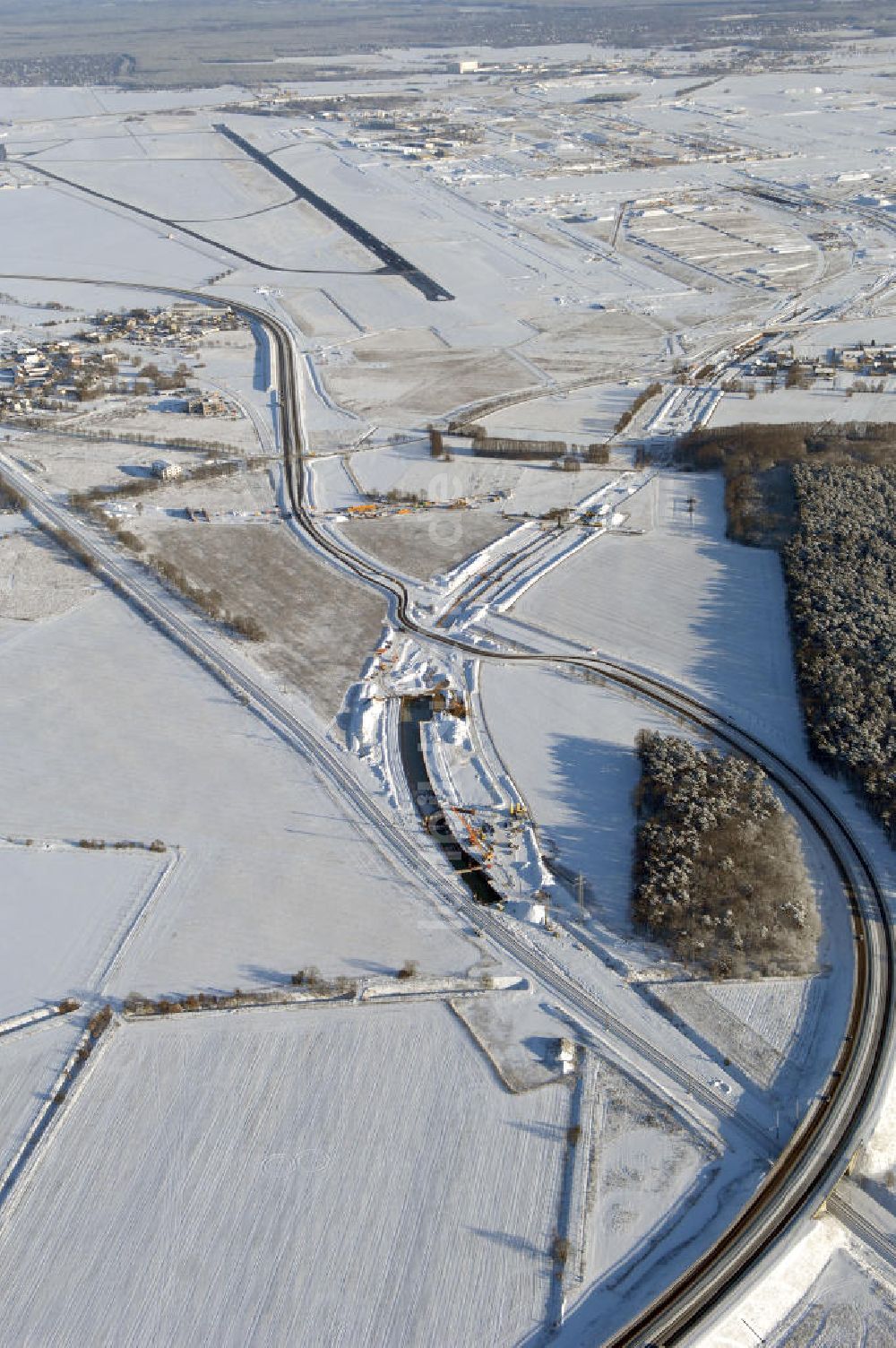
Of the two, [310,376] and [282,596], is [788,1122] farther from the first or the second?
[310,376]

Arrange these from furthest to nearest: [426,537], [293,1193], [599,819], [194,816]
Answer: [426,537] < [194,816] < [599,819] < [293,1193]

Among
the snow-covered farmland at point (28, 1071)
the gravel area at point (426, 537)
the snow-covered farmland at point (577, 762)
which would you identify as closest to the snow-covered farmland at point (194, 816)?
the snow-covered farmland at point (28, 1071)

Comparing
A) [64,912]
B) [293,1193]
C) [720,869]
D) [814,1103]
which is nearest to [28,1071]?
[64,912]

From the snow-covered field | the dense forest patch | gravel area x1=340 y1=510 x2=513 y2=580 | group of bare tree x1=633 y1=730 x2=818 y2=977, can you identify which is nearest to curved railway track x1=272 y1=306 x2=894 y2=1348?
the snow-covered field

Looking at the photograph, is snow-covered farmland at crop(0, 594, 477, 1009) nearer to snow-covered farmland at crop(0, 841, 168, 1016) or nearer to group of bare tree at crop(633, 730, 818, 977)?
snow-covered farmland at crop(0, 841, 168, 1016)

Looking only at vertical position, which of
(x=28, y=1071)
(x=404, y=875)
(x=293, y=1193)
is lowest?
(x=293, y=1193)

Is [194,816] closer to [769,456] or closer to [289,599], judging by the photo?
[289,599]
